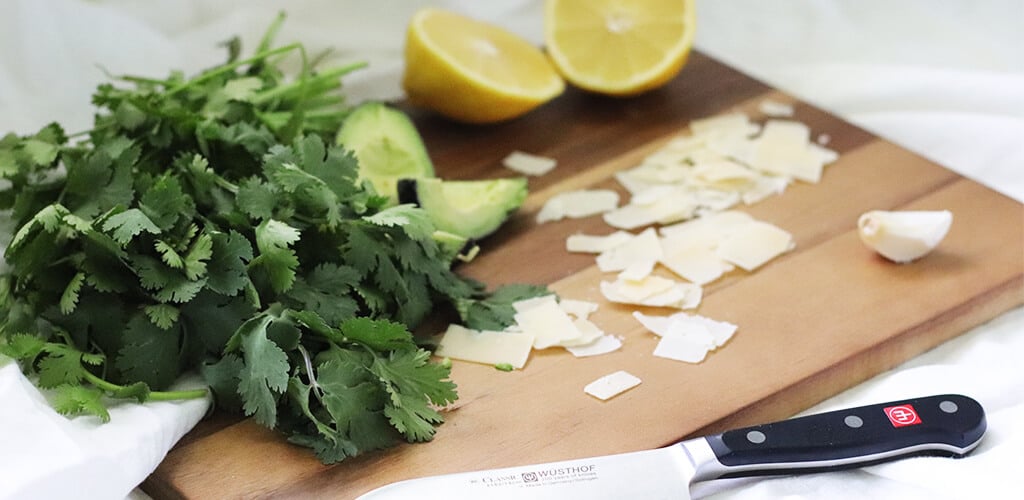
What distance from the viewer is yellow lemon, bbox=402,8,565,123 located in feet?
5.94

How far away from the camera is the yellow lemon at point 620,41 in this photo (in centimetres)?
190

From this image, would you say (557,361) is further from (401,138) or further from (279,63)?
(279,63)

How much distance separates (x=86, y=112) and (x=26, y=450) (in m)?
0.75

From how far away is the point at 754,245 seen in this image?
156cm

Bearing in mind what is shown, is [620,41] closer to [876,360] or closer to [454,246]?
[454,246]

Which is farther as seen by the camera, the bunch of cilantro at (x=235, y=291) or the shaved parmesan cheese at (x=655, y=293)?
the shaved parmesan cheese at (x=655, y=293)

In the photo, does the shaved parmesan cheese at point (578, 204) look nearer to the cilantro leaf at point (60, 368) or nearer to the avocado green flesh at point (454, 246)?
the avocado green flesh at point (454, 246)

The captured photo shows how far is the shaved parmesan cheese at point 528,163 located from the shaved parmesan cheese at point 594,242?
0.66 feet

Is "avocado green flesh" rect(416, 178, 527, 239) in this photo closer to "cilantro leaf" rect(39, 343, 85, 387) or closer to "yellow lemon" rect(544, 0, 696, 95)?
"yellow lemon" rect(544, 0, 696, 95)

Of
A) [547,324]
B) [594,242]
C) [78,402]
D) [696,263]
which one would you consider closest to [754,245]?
[696,263]

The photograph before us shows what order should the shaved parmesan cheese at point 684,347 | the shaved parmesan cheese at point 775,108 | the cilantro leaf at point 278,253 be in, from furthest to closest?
the shaved parmesan cheese at point 775,108 → the shaved parmesan cheese at point 684,347 → the cilantro leaf at point 278,253

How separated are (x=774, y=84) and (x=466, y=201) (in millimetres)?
701

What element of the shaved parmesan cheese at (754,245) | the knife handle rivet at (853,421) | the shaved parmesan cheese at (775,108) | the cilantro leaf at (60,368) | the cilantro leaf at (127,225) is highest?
the cilantro leaf at (127,225)

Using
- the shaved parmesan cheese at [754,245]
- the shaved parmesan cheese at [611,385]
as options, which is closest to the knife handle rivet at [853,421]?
the shaved parmesan cheese at [611,385]
